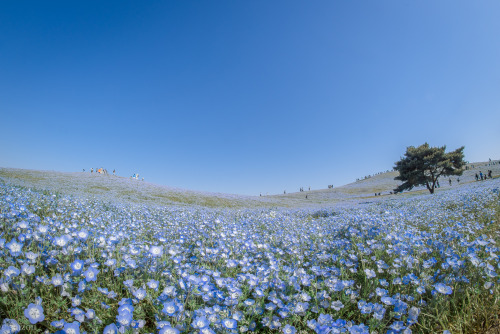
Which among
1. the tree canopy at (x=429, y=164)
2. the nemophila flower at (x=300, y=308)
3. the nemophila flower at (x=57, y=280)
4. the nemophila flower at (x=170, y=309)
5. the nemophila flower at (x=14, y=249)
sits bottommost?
the nemophila flower at (x=300, y=308)

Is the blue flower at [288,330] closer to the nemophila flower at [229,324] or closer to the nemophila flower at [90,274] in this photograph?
the nemophila flower at [229,324]

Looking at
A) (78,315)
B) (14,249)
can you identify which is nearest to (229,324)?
(78,315)

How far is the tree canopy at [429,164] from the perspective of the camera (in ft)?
111

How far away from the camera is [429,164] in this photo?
34.1 m

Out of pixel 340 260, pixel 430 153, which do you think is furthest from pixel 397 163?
pixel 340 260

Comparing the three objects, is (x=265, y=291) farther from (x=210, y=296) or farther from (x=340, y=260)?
(x=340, y=260)

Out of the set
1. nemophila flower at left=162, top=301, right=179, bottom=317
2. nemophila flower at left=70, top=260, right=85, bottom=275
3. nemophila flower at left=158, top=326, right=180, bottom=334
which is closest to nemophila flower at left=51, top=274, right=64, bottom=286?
nemophila flower at left=70, top=260, right=85, bottom=275

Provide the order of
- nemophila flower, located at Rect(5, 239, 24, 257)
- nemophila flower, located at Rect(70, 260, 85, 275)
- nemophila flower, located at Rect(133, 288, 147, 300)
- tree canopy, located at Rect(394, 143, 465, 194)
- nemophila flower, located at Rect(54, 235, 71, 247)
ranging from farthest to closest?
tree canopy, located at Rect(394, 143, 465, 194) → nemophila flower, located at Rect(54, 235, 71, 247) → nemophila flower, located at Rect(5, 239, 24, 257) → nemophila flower, located at Rect(70, 260, 85, 275) → nemophila flower, located at Rect(133, 288, 147, 300)

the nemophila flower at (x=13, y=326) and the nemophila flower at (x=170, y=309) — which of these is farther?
the nemophila flower at (x=170, y=309)

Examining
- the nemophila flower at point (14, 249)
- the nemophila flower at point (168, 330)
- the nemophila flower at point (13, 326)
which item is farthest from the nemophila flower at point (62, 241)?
the nemophila flower at point (168, 330)

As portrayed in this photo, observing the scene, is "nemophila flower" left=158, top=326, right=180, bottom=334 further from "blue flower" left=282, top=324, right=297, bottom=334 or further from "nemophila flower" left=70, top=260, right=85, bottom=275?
"nemophila flower" left=70, top=260, right=85, bottom=275

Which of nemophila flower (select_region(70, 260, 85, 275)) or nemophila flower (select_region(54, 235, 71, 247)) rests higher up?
nemophila flower (select_region(54, 235, 71, 247))

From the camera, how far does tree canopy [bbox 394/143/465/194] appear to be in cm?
3391

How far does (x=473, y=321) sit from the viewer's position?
8.88 feet
